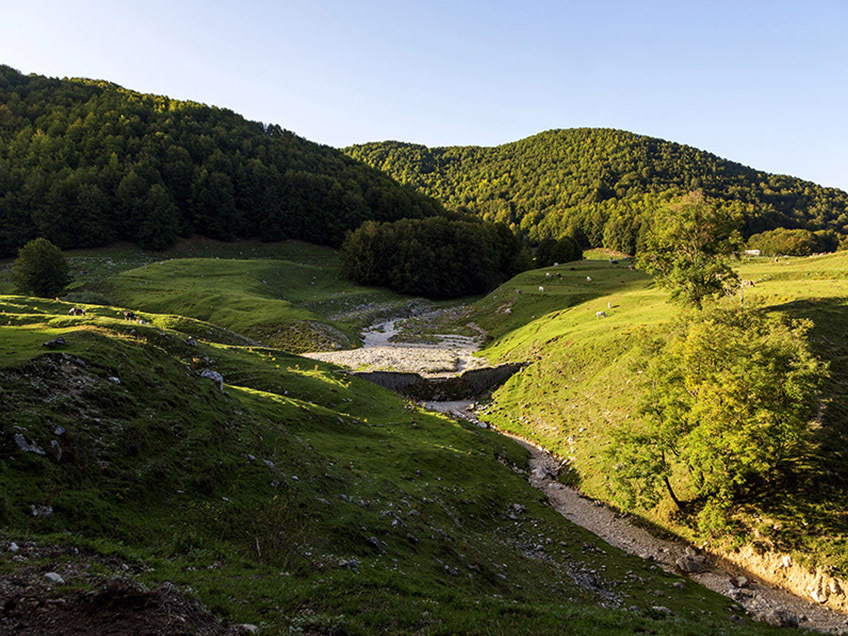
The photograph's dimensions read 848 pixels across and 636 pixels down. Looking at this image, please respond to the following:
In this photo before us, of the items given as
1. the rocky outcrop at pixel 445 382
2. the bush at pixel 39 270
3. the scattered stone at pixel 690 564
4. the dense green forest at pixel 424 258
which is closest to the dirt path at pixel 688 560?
the scattered stone at pixel 690 564

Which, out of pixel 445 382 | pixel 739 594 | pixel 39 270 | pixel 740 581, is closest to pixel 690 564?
pixel 740 581

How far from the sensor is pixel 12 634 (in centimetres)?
637

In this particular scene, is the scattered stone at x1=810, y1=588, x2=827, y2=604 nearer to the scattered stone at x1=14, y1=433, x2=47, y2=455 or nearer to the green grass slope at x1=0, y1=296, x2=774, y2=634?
the green grass slope at x1=0, y1=296, x2=774, y2=634

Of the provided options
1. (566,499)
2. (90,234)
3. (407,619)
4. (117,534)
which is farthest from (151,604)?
Answer: (90,234)

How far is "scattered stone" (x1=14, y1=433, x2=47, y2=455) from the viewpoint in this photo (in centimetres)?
1105

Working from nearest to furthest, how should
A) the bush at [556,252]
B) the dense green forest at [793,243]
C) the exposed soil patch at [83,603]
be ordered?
the exposed soil patch at [83,603] → the dense green forest at [793,243] → the bush at [556,252]

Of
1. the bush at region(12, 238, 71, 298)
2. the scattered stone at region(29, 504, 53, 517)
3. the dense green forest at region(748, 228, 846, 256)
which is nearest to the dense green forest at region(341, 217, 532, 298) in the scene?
the bush at region(12, 238, 71, 298)

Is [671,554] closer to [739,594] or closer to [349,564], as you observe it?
[739,594]

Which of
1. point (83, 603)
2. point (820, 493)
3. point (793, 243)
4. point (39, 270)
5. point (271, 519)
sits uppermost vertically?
point (793, 243)

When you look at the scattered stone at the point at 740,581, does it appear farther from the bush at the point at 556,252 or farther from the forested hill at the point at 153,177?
the bush at the point at 556,252

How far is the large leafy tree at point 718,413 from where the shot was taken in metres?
20.8

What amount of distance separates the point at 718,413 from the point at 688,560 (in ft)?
23.6

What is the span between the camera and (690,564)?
20.8m

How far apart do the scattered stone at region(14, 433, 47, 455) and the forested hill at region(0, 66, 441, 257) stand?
113281 mm
